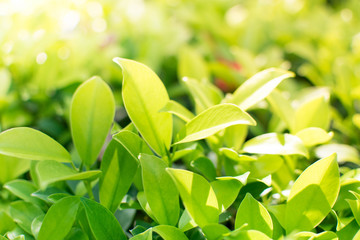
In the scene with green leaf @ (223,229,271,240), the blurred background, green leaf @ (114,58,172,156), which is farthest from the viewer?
the blurred background

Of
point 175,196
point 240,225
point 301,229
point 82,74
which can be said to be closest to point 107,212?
point 175,196

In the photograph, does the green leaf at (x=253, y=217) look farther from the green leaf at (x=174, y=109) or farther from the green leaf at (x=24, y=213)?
the green leaf at (x=24, y=213)

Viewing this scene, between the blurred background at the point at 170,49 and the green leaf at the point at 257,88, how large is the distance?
0.24 metres

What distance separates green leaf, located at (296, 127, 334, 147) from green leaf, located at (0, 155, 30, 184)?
558mm

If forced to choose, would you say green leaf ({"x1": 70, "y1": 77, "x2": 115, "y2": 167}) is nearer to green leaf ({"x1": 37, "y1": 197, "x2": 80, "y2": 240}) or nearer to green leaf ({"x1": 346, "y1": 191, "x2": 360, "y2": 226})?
green leaf ({"x1": 37, "y1": 197, "x2": 80, "y2": 240})

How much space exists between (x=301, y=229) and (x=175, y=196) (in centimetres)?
21

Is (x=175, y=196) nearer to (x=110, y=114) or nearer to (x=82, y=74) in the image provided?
(x=110, y=114)

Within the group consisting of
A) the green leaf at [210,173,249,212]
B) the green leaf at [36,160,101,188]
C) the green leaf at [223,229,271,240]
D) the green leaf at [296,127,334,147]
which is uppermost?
the green leaf at [36,160,101,188]

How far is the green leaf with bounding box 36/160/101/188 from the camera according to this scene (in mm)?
538

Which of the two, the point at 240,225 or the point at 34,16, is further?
the point at 34,16

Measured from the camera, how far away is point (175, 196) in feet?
2.00

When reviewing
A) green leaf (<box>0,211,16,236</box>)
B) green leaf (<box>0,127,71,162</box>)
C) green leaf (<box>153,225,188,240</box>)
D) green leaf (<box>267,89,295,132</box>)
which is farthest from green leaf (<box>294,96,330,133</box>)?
green leaf (<box>0,211,16,236</box>)

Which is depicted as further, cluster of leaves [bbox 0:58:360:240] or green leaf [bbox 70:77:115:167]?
green leaf [bbox 70:77:115:167]

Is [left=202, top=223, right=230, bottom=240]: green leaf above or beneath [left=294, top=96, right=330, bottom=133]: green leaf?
beneath
